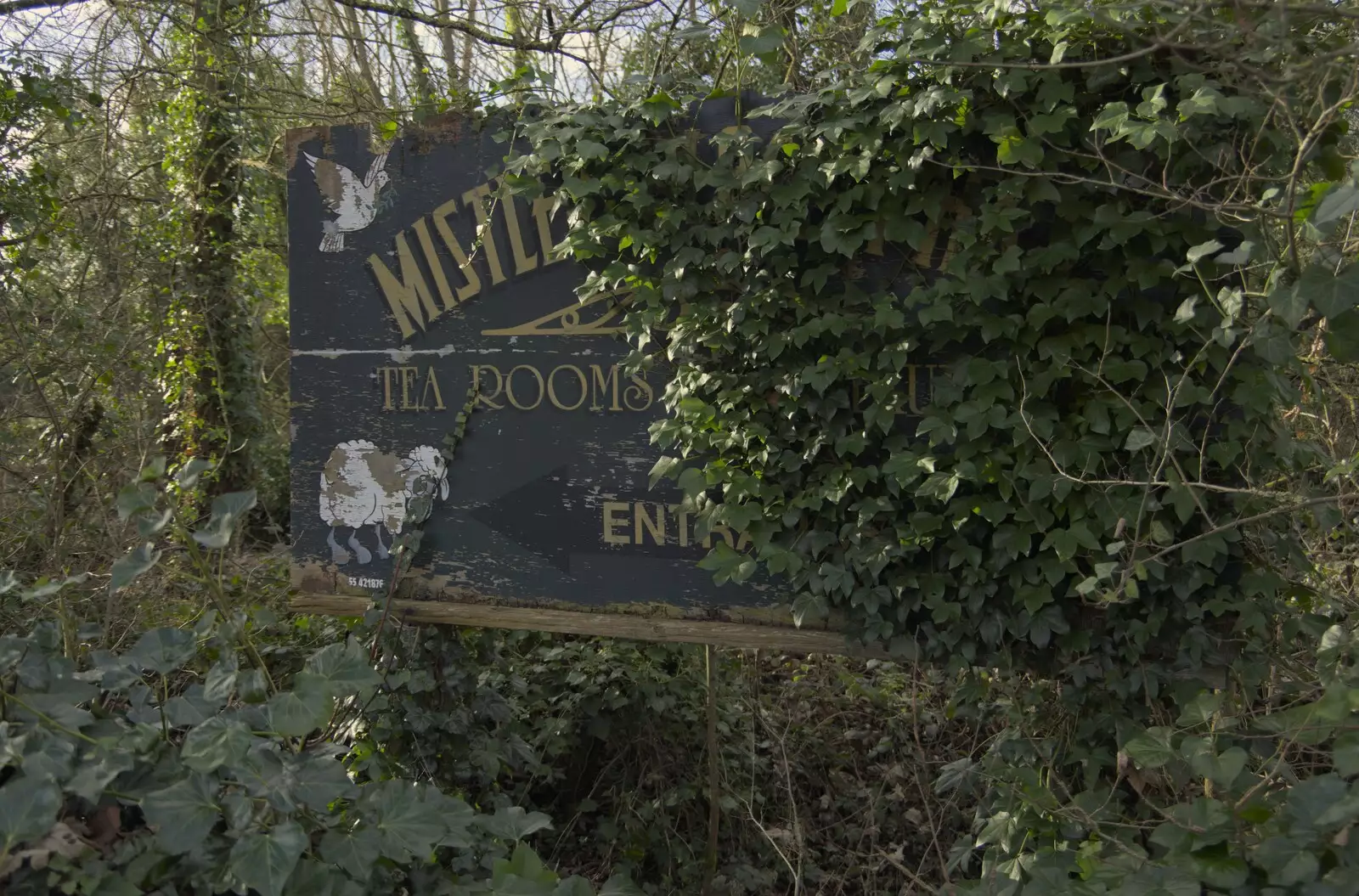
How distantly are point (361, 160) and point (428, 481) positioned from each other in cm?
126

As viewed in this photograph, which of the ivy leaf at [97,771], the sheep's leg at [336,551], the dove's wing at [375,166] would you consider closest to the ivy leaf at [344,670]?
the ivy leaf at [97,771]

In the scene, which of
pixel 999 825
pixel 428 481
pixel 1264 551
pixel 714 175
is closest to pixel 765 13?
pixel 714 175

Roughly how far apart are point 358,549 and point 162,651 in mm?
1399

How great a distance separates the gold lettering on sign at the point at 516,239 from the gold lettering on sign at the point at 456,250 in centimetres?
17

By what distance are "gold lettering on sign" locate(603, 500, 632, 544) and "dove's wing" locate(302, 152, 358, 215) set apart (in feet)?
5.18

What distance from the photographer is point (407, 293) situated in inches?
147

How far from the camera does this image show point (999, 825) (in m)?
2.90

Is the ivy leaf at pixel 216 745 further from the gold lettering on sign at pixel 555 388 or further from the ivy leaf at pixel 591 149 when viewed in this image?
the ivy leaf at pixel 591 149

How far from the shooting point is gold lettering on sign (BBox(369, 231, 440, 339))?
372 cm

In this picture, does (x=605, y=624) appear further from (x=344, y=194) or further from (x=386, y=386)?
(x=344, y=194)

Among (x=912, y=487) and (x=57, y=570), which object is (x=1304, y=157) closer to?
(x=912, y=487)

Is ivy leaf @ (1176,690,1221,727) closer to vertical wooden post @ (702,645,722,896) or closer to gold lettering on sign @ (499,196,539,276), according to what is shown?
vertical wooden post @ (702,645,722,896)

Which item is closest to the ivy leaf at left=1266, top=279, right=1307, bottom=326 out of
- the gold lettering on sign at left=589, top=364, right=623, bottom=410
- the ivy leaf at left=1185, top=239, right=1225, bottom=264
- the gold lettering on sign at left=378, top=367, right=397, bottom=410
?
the ivy leaf at left=1185, top=239, right=1225, bottom=264

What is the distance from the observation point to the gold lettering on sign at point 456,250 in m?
3.63
